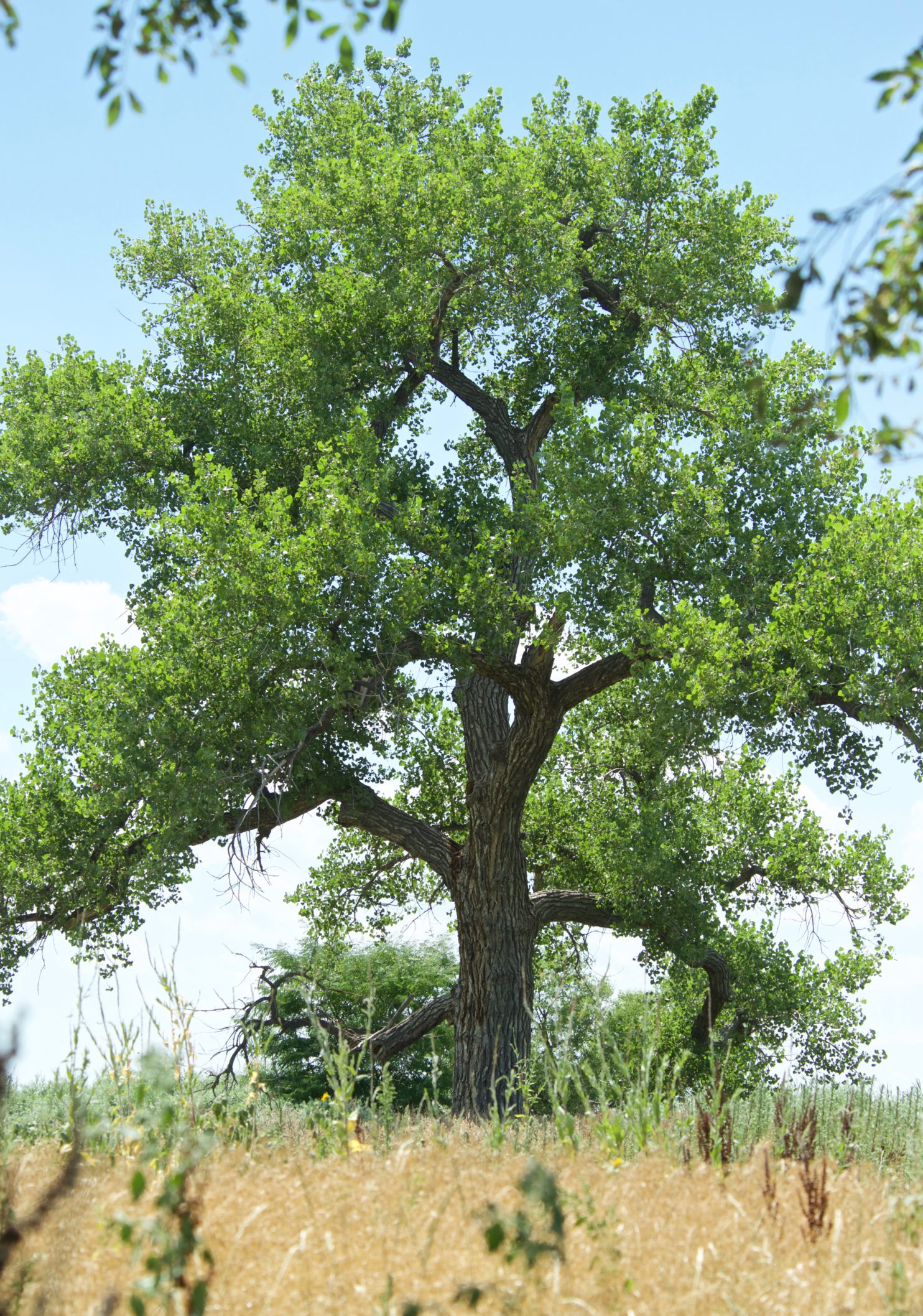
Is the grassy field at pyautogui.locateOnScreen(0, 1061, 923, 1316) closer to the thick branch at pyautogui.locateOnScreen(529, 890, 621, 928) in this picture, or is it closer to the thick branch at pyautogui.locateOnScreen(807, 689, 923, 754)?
the thick branch at pyautogui.locateOnScreen(807, 689, 923, 754)

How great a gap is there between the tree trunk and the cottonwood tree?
0.05 meters

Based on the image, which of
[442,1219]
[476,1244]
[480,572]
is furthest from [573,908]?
[476,1244]

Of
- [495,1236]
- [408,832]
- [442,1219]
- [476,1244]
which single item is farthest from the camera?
[408,832]

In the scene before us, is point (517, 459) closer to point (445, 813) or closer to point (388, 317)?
point (388, 317)

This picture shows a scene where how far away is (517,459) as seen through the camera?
16.9m

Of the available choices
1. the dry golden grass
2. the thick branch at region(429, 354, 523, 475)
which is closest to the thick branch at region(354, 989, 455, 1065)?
the thick branch at region(429, 354, 523, 475)

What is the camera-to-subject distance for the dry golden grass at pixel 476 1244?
405cm

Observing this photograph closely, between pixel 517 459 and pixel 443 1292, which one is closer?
pixel 443 1292

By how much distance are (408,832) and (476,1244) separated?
1150cm

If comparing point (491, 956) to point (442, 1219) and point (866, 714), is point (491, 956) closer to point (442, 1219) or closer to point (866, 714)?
point (866, 714)

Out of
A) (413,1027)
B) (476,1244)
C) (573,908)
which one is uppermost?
(573,908)

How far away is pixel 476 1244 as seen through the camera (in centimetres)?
462

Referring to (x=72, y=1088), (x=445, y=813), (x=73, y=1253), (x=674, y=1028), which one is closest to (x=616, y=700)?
(x=445, y=813)

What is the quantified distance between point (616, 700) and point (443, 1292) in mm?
14868
